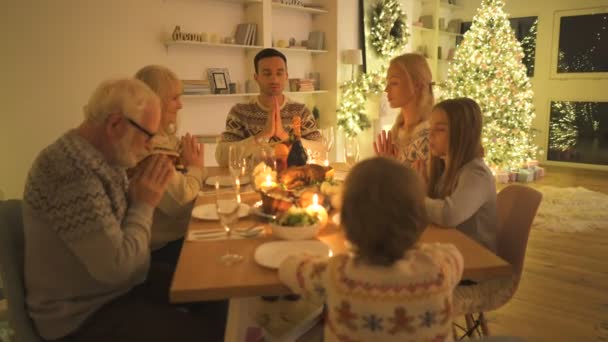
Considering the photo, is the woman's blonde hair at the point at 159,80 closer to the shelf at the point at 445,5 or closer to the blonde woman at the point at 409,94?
the blonde woman at the point at 409,94

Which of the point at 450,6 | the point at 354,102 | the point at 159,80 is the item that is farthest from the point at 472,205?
the point at 450,6

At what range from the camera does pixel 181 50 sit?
4.34 metres

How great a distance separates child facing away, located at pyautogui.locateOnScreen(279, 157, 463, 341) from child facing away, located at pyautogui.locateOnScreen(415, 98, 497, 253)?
639 mm

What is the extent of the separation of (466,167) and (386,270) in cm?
88

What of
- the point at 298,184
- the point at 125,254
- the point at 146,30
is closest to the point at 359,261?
the point at 125,254

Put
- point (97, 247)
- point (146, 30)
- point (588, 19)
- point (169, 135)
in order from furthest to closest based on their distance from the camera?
point (588, 19), point (146, 30), point (169, 135), point (97, 247)

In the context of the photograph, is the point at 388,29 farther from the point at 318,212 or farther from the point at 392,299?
the point at 392,299

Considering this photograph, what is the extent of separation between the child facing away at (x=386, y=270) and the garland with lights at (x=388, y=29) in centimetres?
554

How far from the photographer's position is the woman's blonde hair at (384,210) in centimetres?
94

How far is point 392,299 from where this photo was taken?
93cm

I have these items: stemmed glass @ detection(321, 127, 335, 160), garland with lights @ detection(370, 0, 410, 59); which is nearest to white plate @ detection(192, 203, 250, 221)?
stemmed glass @ detection(321, 127, 335, 160)

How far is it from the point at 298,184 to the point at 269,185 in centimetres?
11

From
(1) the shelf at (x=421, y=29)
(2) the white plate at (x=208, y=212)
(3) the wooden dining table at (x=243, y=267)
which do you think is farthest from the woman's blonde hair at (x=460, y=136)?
(1) the shelf at (x=421, y=29)

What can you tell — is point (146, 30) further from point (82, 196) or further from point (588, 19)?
point (588, 19)
